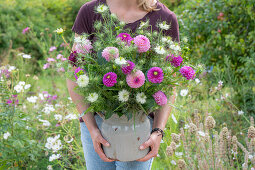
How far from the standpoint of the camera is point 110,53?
108 cm

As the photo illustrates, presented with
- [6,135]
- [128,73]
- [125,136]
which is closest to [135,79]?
[128,73]

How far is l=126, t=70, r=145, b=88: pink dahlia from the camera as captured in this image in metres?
1.07

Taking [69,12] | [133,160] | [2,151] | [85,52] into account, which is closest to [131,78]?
[85,52]

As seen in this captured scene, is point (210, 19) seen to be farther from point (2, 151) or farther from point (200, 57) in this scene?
point (2, 151)

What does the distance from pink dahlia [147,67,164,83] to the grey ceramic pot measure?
9.0 inches

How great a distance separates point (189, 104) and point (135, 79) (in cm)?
233

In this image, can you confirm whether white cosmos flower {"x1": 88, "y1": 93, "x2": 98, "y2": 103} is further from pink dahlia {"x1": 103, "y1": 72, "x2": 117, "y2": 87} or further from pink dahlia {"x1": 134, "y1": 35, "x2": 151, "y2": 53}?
pink dahlia {"x1": 134, "y1": 35, "x2": 151, "y2": 53}

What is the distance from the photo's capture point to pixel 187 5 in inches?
165

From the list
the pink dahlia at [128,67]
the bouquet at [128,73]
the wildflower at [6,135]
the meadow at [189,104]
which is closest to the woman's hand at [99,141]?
the bouquet at [128,73]

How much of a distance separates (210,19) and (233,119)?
54.1 inches

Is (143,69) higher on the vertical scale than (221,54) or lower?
higher

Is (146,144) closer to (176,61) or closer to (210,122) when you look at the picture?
(176,61)

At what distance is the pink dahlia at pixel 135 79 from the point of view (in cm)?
107

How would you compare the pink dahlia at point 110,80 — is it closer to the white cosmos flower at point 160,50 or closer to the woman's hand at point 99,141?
the white cosmos flower at point 160,50
